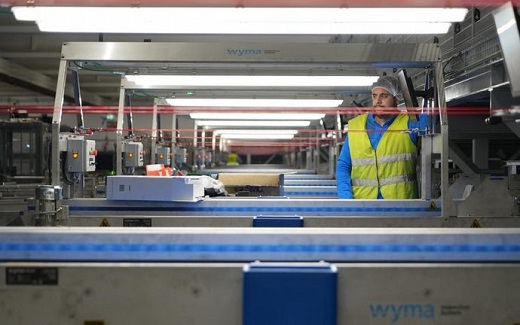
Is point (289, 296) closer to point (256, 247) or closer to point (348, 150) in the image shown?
point (256, 247)

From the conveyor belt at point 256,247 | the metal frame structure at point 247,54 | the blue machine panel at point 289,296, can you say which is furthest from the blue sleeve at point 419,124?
the blue machine panel at point 289,296

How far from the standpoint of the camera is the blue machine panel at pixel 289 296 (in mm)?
1600

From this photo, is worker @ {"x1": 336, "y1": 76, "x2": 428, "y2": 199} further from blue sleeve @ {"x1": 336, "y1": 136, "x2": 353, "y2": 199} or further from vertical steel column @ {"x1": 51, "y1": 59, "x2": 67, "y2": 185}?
vertical steel column @ {"x1": 51, "y1": 59, "x2": 67, "y2": 185}

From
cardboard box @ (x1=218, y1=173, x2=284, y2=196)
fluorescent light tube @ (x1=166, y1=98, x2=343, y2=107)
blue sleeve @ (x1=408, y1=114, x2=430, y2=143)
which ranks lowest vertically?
cardboard box @ (x1=218, y1=173, x2=284, y2=196)

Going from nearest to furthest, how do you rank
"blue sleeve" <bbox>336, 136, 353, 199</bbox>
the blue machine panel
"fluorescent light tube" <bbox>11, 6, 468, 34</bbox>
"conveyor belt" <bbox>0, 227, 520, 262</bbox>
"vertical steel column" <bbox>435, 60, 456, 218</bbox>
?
the blue machine panel
"conveyor belt" <bbox>0, 227, 520, 262</bbox>
"fluorescent light tube" <bbox>11, 6, 468, 34</bbox>
"vertical steel column" <bbox>435, 60, 456, 218</bbox>
"blue sleeve" <bbox>336, 136, 353, 199</bbox>

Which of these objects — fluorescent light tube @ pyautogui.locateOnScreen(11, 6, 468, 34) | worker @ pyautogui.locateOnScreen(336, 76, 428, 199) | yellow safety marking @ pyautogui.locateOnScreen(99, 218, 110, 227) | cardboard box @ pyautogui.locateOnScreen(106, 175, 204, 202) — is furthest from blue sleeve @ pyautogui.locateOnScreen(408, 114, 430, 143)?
yellow safety marking @ pyautogui.locateOnScreen(99, 218, 110, 227)

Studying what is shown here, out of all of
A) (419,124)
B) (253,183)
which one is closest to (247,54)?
(419,124)

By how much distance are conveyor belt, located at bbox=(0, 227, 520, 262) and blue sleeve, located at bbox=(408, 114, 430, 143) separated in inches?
82.2

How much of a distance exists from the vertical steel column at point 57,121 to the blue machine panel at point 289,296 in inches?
105

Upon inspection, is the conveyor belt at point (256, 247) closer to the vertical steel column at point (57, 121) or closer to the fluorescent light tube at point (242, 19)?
the fluorescent light tube at point (242, 19)

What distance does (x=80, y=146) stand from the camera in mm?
4145

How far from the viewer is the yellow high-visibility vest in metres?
4.14

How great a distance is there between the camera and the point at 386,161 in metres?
4.14

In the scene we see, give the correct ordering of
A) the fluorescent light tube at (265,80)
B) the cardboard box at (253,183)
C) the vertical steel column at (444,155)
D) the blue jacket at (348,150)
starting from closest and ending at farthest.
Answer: the vertical steel column at (444,155), the blue jacket at (348,150), the fluorescent light tube at (265,80), the cardboard box at (253,183)
